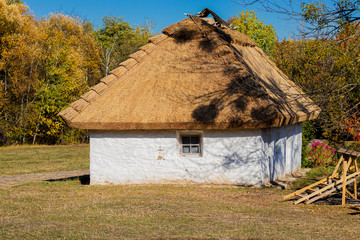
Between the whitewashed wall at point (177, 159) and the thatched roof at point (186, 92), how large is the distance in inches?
20.4

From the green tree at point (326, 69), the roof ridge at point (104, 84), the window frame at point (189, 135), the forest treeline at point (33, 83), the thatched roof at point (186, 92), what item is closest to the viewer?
the green tree at point (326, 69)

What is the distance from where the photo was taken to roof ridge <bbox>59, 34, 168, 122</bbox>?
1378 cm

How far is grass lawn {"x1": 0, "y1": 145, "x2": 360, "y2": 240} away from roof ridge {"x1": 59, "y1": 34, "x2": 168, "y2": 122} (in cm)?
241

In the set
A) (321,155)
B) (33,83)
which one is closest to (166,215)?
(321,155)

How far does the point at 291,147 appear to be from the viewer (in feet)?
54.1

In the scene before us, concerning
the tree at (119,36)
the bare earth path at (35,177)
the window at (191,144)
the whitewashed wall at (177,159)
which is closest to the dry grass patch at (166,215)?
the whitewashed wall at (177,159)

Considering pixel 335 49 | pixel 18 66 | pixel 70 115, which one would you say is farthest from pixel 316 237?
pixel 18 66

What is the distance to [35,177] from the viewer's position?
16.7 m

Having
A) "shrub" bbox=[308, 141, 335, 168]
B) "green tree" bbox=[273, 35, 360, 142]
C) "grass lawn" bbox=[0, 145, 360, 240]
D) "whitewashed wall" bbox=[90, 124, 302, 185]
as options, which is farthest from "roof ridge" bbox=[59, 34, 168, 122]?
"shrub" bbox=[308, 141, 335, 168]

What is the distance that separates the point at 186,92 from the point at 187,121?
1307 millimetres

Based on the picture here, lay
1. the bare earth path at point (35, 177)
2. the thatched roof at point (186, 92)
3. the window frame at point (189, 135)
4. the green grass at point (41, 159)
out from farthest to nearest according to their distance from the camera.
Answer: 1. the green grass at point (41, 159)
2. the bare earth path at point (35, 177)
3. the window frame at point (189, 135)
4. the thatched roof at point (186, 92)

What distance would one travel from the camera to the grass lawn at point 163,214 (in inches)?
293

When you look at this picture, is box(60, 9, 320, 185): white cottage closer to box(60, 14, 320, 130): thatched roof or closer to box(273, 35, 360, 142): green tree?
box(60, 14, 320, 130): thatched roof

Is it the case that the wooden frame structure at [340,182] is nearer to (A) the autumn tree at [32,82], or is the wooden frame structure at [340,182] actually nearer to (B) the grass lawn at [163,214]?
(B) the grass lawn at [163,214]
